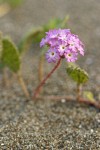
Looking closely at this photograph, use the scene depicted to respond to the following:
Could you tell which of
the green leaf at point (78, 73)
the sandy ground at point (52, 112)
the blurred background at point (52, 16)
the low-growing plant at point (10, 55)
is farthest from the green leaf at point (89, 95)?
the blurred background at point (52, 16)

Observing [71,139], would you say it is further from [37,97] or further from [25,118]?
[37,97]

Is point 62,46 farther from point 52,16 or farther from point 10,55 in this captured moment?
point 52,16

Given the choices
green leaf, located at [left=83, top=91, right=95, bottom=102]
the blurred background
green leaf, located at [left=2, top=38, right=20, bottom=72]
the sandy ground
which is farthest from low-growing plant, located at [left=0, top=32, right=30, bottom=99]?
the blurred background

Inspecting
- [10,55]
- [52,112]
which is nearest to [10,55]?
[10,55]

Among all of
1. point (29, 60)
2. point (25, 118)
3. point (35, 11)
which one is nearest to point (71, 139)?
point (25, 118)

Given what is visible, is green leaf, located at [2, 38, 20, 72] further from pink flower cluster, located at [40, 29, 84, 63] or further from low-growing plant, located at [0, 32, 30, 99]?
pink flower cluster, located at [40, 29, 84, 63]
